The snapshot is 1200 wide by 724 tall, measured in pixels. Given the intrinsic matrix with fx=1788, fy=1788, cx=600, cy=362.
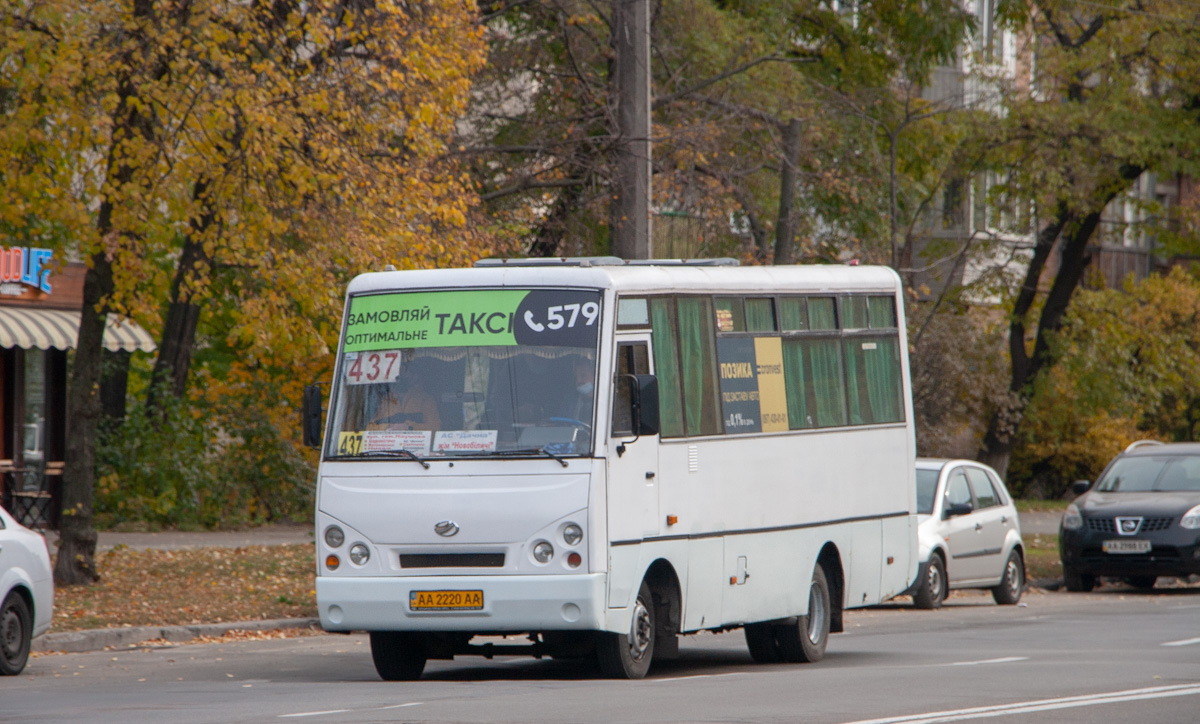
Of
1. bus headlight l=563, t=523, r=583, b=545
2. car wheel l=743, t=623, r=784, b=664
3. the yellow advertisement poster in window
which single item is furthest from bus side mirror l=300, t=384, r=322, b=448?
car wheel l=743, t=623, r=784, b=664

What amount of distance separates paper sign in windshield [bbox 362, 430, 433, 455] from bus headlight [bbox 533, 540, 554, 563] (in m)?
0.96

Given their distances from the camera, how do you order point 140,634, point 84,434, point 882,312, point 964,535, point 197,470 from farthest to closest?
point 197,470, point 964,535, point 84,434, point 140,634, point 882,312

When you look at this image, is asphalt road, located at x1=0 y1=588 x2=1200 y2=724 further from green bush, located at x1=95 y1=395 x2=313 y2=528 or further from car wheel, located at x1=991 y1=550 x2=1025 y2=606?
green bush, located at x1=95 y1=395 x2=313 y2=528

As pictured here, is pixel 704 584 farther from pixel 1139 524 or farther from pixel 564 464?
pixel 1139 524

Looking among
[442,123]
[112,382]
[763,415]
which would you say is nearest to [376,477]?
[763,415]

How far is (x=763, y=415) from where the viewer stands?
43.2ft

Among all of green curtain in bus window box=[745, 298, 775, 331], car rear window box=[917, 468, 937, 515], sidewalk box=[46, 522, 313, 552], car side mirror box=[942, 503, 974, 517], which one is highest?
green curtain in bus window box=[745, 298, 775, 331]

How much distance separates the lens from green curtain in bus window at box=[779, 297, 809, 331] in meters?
13.7

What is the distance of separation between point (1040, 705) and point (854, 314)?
198 inches

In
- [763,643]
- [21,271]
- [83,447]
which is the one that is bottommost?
[763,643]

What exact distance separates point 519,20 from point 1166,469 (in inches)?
435

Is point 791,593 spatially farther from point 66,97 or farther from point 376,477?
point 66,97

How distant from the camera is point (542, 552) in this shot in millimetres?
11055

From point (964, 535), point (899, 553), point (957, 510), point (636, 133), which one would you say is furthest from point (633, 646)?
point (964, 535)
